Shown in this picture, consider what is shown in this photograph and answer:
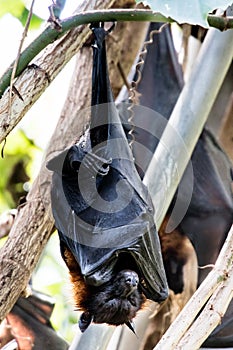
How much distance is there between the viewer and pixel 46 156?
8.95 feet

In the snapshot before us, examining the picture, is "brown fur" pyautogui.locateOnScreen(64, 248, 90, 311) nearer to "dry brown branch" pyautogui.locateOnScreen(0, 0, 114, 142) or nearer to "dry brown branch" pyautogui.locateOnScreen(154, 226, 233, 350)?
"dry brown branch" pyautogui.locateOnScreen(154, 226, 233, 350)

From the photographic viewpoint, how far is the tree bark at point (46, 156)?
1795mm

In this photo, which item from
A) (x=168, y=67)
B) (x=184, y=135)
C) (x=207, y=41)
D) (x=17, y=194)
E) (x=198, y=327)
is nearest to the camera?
(x=198, y=327)

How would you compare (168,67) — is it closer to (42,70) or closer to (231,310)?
(231,310)

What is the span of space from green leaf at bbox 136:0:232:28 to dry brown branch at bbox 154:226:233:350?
56 centimetres

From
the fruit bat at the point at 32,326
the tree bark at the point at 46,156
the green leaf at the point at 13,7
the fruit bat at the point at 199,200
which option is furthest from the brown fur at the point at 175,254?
the green leaf at the point at 13,7

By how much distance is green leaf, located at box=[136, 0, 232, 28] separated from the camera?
5.02ft

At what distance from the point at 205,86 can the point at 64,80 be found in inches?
59.7

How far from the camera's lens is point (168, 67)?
11.2 feet


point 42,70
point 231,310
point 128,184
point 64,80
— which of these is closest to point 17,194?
point 64,80

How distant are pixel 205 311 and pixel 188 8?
67 centimetres

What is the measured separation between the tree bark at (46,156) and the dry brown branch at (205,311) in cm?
58

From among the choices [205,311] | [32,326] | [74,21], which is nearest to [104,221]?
[205,311]

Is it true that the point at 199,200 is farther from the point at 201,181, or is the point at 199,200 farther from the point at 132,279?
the point at 132,279
